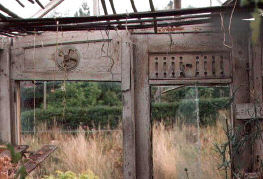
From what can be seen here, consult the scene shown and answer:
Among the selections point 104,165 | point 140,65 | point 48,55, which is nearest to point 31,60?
point 48,55

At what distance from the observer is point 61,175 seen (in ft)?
11.6

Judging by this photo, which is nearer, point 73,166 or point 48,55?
point 48,55

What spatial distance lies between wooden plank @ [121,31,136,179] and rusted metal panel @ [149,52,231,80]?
0.86 ft

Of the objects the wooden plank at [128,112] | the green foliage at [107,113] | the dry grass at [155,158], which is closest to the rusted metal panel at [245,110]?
the wooden plank at [128,112]

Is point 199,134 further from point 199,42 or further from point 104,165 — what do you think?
point 199,42

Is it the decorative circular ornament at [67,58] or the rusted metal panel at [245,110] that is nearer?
the rusted metal panel at [245,110]

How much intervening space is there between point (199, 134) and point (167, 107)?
2.60m

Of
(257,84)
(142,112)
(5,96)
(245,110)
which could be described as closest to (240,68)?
(257,84)

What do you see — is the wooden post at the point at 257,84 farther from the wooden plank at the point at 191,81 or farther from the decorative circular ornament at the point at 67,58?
the decorative circular ornament at the point at 67,58

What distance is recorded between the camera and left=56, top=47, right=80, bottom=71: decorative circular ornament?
444 centimetres

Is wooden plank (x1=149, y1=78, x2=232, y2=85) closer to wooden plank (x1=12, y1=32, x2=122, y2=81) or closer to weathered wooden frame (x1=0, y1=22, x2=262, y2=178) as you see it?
weathered wooden frame (x1=0, y1=22, x2=262, y2=178)

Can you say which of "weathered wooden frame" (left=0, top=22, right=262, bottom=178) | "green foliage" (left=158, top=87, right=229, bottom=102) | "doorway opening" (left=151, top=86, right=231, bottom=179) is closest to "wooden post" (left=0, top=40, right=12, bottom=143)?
"weathered wooden frame" (left=0, top=22, right=262, bottom=178)

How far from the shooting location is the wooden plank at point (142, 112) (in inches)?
169

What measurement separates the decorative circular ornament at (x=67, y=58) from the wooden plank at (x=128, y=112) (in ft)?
1.92
